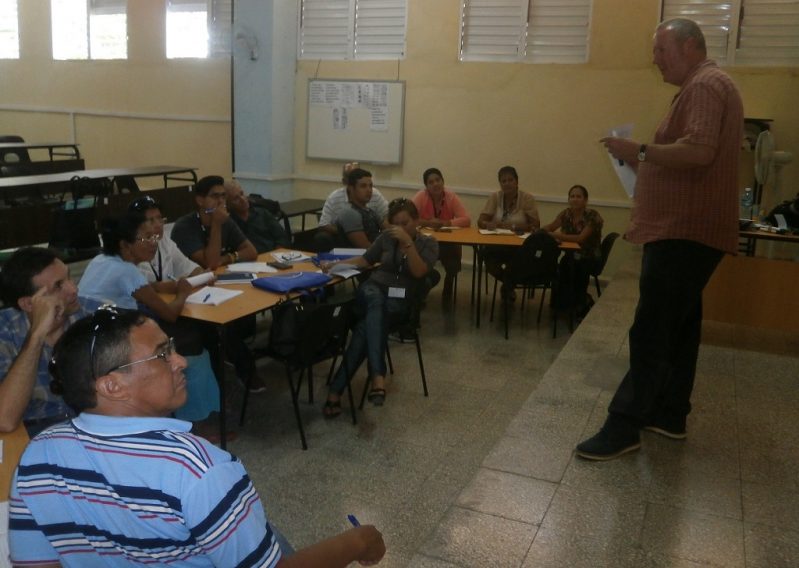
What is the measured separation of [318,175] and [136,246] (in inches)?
195

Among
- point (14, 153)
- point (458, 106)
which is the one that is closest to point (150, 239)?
point (458, 106)

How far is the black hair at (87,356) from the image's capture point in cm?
133

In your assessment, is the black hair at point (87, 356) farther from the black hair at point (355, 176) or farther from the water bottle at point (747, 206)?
the water bottle at point (747, 206)

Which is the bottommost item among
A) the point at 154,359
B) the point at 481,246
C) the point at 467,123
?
the point at 481,246

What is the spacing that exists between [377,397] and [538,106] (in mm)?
4098

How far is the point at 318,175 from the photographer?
832cm

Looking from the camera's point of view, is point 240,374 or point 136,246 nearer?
point 136,246

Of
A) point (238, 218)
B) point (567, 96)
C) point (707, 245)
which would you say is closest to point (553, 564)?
point (707, 245)

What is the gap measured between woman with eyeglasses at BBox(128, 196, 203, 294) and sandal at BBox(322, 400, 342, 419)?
3.30 ft

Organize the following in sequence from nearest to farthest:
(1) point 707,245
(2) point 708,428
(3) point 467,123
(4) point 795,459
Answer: (1) point 707,245 < (4) point 795,459 < (2) point 708,428 < (3) point 467,123

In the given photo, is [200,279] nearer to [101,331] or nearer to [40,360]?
[40,360]

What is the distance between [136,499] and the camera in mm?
1198

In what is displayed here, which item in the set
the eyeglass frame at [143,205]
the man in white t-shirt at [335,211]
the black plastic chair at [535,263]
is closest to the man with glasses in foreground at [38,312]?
the eyeglass frame at [143,205]

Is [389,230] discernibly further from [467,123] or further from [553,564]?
[467,123]
